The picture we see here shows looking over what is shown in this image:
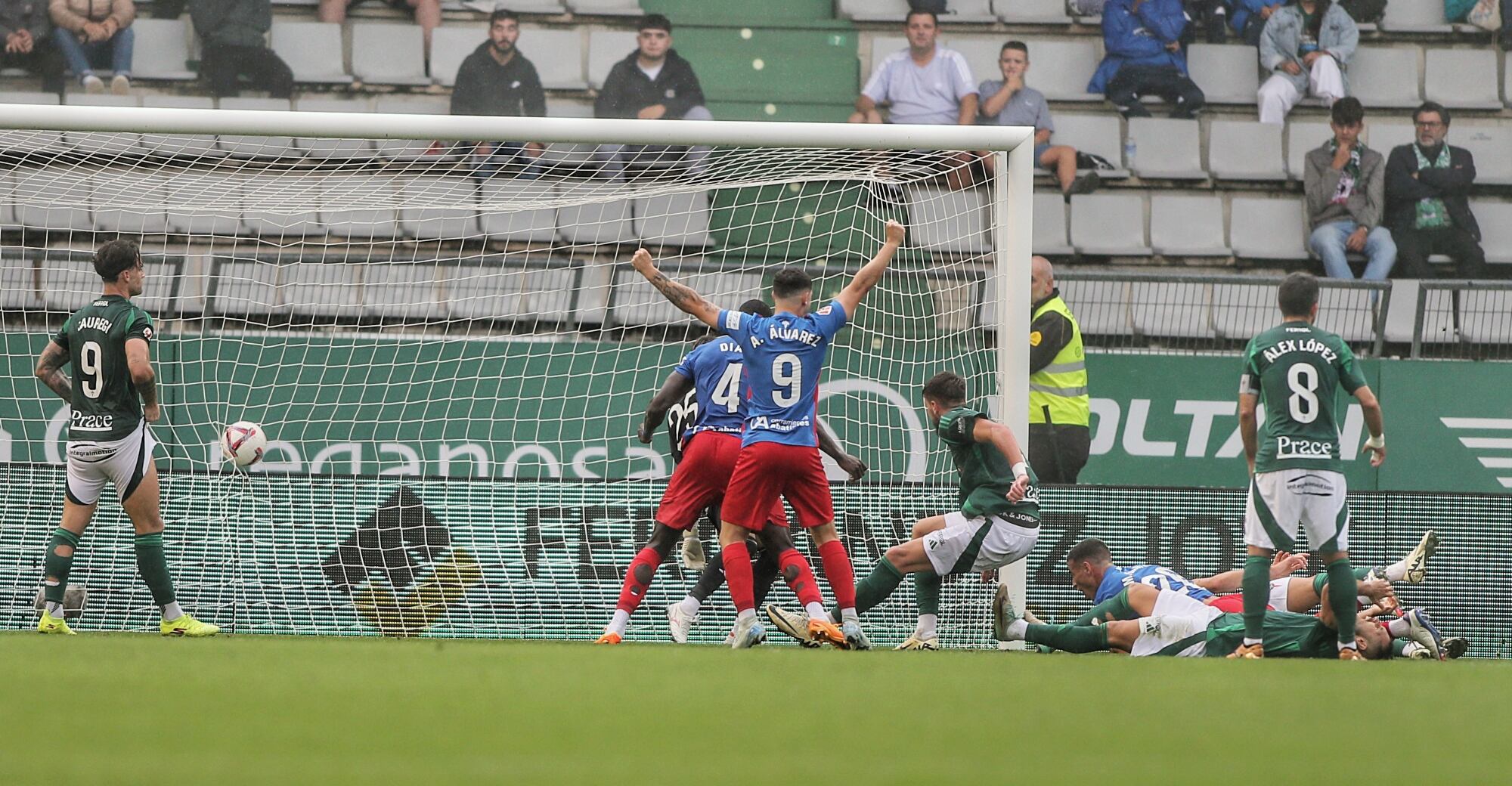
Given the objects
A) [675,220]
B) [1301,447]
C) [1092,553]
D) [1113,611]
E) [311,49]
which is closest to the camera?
[1301,447]

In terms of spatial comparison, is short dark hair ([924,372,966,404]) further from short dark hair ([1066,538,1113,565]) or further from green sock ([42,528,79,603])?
green sock ([42,528,79,603])

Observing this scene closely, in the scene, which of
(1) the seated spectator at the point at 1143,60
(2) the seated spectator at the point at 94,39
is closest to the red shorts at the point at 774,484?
(1) the seated spectator at the point at 1143,60

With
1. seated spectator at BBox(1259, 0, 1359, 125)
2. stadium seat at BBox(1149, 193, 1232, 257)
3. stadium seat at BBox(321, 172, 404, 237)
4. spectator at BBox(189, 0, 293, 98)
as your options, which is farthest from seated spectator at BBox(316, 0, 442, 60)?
seated spectator at BBox(1259, 0, 1359, 125)

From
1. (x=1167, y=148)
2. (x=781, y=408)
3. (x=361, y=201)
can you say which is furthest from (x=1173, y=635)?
(x=1167, y=148)

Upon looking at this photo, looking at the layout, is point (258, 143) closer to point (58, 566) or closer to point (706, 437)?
point (58, 566)

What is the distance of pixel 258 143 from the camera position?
10.8 metres

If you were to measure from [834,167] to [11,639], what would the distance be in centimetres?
525

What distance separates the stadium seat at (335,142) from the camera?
10438 mm

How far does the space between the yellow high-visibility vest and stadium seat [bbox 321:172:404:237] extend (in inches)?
153

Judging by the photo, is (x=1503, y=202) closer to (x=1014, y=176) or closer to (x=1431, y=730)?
(x=1014, y=176)

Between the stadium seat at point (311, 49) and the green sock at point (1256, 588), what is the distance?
8507 mm

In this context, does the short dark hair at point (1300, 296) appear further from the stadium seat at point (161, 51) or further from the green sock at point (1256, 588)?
the stadium seat at point (161, 51)

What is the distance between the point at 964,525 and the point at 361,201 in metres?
4.25

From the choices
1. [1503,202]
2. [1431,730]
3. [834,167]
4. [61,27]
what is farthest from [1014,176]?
[61,27]
